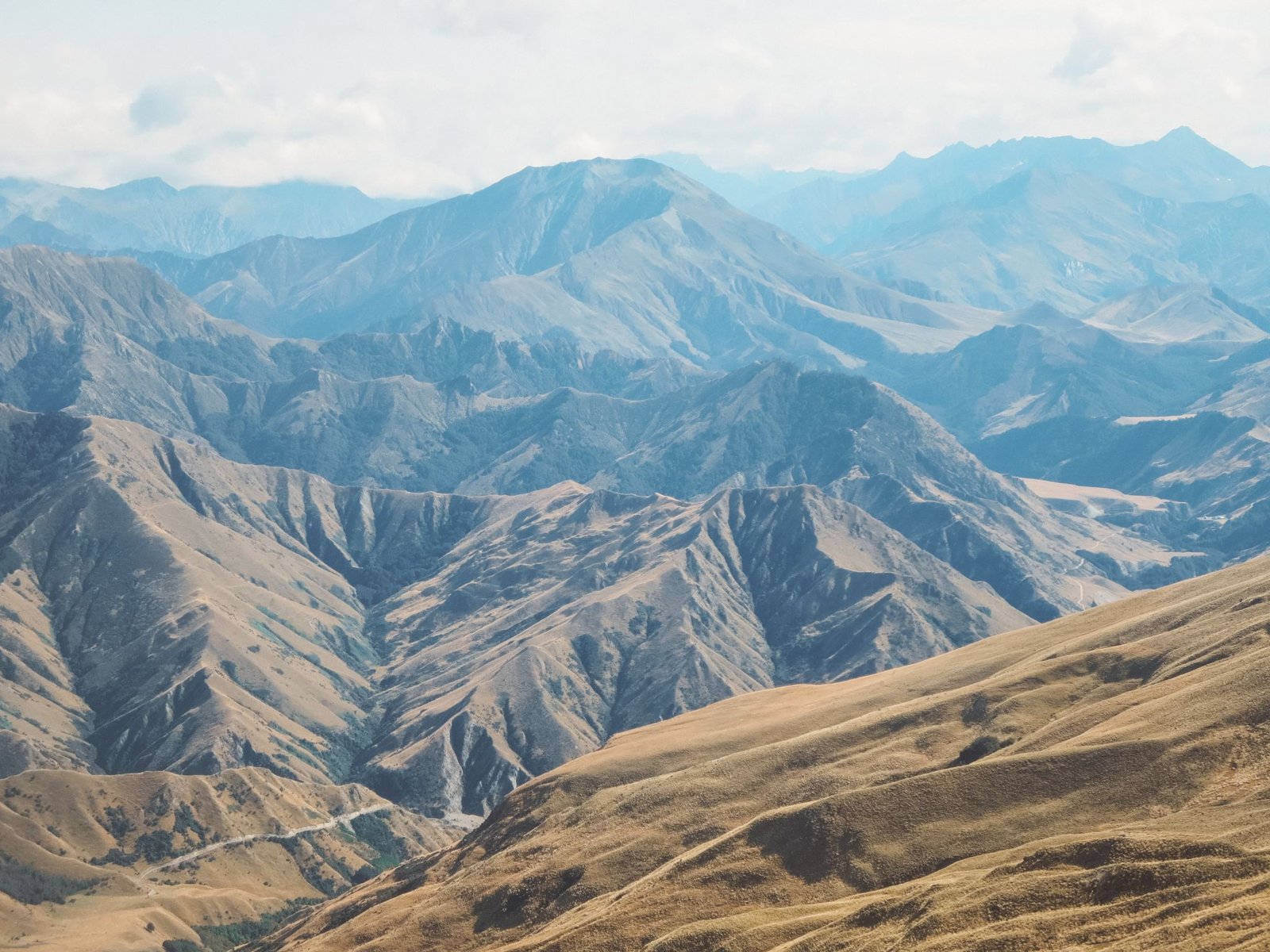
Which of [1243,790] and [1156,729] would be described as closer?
[1243,790]

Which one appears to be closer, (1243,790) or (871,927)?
(871,927)

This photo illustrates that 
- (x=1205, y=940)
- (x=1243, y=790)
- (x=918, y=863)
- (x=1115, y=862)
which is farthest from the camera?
(x=918, y=863)

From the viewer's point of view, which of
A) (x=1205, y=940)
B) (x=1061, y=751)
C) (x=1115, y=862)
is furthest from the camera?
(x=1061, y=751)

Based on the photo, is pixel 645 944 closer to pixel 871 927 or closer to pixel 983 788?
pixel 871 927

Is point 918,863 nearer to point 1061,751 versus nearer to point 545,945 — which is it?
point 1061,751

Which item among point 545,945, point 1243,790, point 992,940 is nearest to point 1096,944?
point 992,940

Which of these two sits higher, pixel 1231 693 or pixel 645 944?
pixel 1231 693

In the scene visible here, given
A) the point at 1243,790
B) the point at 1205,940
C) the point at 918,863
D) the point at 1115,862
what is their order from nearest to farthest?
the point at 1205,940 → the point at 1115,862 → the point at 1243,790 → the point at 918,863

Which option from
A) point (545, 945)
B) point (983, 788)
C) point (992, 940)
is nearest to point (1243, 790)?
point (983, 788)

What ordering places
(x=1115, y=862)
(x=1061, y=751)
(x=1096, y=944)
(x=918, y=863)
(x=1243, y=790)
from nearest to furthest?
(x=1096, y=944) < (x=1115, y=862) < (x=1243, y=790) < (x=918, y=863) < (x=1061, y=751)
